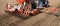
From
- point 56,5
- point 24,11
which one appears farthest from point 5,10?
point 56,5

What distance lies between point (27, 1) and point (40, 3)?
34 cm

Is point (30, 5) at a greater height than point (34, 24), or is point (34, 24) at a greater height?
point (30, 5)

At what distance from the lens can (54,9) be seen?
2.92 m

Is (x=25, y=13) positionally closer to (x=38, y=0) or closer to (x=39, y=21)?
(x=39, y=21)

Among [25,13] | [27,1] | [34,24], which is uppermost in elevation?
[27,1]

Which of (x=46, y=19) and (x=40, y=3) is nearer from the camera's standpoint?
(x=46, y=19)

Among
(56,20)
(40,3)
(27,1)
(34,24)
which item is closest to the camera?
(34,24)

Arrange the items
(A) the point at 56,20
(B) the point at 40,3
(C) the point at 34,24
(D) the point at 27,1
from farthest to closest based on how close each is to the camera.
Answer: (B) the point at 40,3 → (D) the point at 27,1 → (A) the point at 56,20 → (C) the point at 34,24

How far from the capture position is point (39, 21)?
254cm

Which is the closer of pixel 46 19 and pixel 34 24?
pixel 34 24

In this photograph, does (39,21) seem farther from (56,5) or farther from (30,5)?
(56,5)

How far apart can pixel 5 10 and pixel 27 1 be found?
0.46 metres

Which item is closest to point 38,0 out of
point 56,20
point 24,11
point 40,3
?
point 40,3

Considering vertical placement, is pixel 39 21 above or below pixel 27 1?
below
